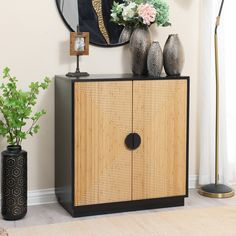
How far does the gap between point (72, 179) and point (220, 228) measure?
0.92 metres

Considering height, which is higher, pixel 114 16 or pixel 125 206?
pixel 114 16

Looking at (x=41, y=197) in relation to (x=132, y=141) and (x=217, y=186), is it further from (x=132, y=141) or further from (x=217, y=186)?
(x=217, y=186)

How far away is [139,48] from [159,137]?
586 millimetres

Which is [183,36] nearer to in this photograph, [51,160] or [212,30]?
[212,30]

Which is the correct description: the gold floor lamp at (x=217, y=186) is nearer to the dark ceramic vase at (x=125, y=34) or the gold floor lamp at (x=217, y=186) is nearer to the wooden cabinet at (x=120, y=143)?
the wooden cabinet at (x=120, y=143)

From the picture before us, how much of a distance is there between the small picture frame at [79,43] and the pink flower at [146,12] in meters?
0.37

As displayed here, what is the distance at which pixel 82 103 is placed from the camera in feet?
11.3

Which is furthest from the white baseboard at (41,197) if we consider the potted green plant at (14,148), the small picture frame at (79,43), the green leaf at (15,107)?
the small picture frame at (79,43)

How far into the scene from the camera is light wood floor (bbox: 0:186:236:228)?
342 cm

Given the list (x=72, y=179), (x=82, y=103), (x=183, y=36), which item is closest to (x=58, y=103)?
(x=82, y=103)

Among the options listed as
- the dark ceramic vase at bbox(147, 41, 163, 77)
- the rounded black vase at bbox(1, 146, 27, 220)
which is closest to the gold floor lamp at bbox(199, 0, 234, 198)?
the dark ceramic vase at bbox(147, 41, 163, 77)

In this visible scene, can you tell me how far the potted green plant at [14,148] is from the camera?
133 inches

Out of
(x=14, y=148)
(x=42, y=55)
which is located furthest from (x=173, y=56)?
(x=14, y=148)

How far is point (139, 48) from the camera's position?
12.1ft
